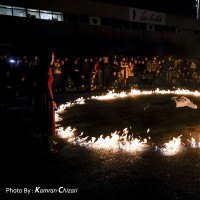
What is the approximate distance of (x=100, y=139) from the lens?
785cm

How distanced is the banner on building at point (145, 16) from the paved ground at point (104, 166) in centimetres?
2455

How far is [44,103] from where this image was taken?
21.7ft

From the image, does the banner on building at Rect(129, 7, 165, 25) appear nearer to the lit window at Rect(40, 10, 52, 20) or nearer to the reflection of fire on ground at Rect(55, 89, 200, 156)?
the lit window at Rect(40, 10, 52, 20)

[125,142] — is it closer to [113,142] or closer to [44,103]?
[113,142]

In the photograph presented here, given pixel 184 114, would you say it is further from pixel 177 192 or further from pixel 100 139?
pixel 177 192

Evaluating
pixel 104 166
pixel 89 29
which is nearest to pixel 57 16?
pixel 89 29

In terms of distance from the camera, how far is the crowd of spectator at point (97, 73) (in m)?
15.2

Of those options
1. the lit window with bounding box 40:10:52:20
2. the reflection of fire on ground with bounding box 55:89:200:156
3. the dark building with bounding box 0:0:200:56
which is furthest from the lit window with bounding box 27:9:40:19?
the reflection of fire on ground with bounding box 55:89:200:156

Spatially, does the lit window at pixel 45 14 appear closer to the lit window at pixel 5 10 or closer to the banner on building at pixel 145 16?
the lit window at pixel 5 10

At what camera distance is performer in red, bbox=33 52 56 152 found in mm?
6543

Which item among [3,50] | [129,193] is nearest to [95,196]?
[129,193]

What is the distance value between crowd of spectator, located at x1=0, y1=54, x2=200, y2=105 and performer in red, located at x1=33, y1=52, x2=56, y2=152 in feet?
20.3

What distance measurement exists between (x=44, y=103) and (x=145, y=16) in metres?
29.2

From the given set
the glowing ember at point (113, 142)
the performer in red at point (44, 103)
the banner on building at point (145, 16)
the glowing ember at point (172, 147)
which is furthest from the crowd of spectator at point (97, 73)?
the banner on building at point (145, 16)
